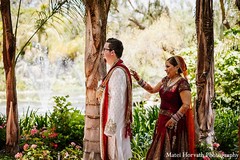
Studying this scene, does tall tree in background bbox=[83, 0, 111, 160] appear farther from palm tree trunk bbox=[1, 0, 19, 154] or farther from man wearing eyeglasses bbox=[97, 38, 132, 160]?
palm tree trunk bbox=[1, 0, 19, 154]

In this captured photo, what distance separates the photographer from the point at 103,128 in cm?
339

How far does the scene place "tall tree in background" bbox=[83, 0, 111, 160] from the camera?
12.4ft

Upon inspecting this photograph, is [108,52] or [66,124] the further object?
[66,124]

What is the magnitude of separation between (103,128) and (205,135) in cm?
151

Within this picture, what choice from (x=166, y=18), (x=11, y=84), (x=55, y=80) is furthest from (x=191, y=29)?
(x=11, y=84)

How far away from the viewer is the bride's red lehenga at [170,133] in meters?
3.61

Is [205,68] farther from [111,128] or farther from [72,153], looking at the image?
[72,153]

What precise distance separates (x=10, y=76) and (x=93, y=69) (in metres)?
1.46

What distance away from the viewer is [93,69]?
3805 mm

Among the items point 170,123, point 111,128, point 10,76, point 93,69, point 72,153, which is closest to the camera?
point 111,128

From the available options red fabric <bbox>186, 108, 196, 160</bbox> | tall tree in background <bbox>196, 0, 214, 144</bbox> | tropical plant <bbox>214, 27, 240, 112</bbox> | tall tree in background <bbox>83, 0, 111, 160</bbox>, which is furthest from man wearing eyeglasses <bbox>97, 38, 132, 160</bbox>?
tropical plant <bbox>214, 27, 240, 112</bbox>

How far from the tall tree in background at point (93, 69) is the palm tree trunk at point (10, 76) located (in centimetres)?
135

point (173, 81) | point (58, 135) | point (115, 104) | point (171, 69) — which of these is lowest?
point (58, 135)

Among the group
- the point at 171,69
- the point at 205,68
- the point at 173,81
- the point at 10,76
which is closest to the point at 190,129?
the point at 173,81
